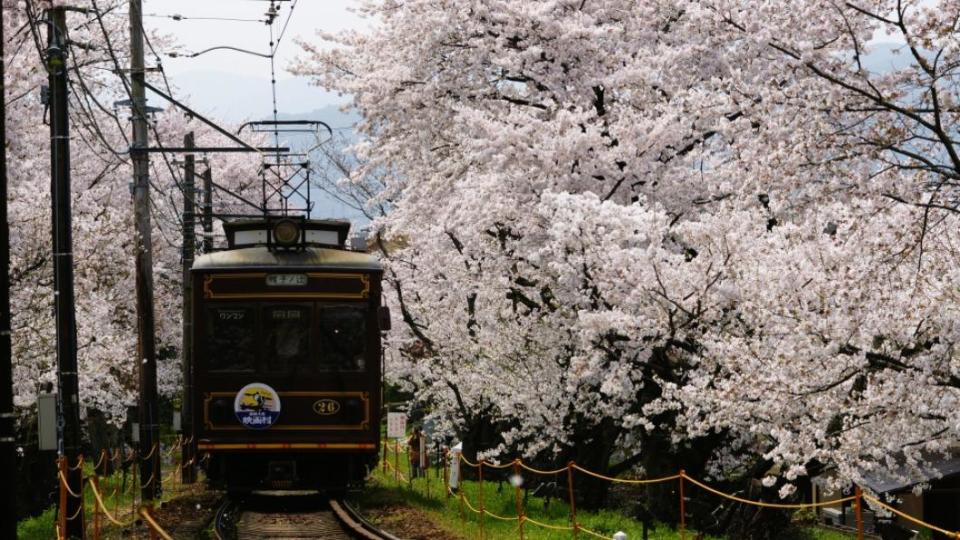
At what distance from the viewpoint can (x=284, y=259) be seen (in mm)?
15828

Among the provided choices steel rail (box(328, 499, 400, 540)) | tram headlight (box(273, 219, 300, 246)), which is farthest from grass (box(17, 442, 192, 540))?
tram headlight (box(273, 219, 300, 246))

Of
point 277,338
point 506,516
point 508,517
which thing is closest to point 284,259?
point 277,338

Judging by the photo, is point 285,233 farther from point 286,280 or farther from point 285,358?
point 285,358

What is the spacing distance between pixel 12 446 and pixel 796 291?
25.5 ft

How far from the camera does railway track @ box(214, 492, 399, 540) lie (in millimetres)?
14758

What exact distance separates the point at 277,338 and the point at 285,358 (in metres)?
0.27

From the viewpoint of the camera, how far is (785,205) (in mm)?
10672

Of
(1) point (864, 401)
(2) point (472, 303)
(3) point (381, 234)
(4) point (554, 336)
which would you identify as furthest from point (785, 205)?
(3) point (381, 234)

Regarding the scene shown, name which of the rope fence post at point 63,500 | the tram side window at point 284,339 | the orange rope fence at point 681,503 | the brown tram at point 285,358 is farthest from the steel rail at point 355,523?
the rope fence post at point 63,500

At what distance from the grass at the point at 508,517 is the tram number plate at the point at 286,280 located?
11.9ft

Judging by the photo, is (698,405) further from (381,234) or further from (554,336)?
(381,234)

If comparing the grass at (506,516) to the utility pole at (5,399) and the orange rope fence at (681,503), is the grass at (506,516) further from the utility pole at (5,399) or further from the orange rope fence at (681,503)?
the utility pole at (5,399)

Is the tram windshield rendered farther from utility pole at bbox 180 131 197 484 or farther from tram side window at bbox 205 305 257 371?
utility pole at bbox 180 131 197 484

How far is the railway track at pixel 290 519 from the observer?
48.4 ft
